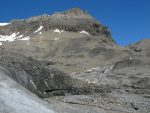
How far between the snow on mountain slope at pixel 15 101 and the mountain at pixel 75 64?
0.23 feet

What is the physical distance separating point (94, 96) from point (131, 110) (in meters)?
1.65

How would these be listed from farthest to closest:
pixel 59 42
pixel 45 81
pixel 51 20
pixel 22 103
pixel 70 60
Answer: pixel 51 20 → pixel 59 42 → pixel 70 60 → pixel 45 81 → pixel 22 103

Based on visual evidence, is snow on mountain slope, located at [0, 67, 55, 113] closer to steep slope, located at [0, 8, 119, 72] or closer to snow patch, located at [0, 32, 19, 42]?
steep slope, located at [0, 8, 119, 72]

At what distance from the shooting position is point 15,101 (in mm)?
7750

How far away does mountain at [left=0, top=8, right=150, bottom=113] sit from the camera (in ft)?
43.1

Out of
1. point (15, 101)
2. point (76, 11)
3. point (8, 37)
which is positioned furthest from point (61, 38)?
point (15, 101)

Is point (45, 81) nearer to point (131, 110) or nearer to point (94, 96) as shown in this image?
point (94, 96)

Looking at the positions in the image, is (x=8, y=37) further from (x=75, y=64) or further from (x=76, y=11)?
(x=75, y=64)

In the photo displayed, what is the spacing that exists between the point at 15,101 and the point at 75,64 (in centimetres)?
6882

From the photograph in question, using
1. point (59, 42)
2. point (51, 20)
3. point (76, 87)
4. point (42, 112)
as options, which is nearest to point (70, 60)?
point (59, 42)

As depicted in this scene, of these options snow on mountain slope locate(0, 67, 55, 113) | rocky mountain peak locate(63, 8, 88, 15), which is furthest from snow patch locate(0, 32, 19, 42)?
snow on mountain slope locate(0, 67, 55, 113)

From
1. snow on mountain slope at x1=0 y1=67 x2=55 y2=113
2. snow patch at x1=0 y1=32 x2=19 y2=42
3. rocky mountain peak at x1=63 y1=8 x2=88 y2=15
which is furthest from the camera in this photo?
rocky mountain peak at x1=63 y1=8 x2=88 y2=15

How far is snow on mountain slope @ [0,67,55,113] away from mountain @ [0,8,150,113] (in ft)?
0.23

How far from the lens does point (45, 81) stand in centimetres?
1418
